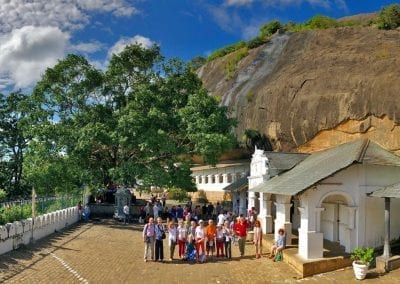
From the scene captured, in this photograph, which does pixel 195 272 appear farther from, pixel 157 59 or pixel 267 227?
pixel 157 59

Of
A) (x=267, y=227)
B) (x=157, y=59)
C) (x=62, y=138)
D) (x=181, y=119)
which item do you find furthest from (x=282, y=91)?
(x=62, y=138)

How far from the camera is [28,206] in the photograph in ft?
76.3

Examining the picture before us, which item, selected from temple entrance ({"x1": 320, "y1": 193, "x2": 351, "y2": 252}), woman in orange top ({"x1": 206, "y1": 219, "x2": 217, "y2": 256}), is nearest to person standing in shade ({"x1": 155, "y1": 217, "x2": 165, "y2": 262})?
woman in orange top ({"x1": 206, "y1": 219, "x2": 217, "y2": 256})

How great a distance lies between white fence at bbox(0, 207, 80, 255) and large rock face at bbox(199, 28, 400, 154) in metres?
15.5

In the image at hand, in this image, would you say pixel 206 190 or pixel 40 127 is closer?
pixel 40 127

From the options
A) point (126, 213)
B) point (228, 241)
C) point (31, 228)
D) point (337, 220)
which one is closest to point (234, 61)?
point (126, 213)

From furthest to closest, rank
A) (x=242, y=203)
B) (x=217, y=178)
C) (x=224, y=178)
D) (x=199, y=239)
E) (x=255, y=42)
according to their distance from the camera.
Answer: (x=255, y=42) → (x=217, y=178) → (x=224, y=178) → (x=242, y=203) → (x=199, y=239)

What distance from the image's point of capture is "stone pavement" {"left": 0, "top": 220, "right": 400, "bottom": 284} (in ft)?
49.8

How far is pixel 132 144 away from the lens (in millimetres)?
32656

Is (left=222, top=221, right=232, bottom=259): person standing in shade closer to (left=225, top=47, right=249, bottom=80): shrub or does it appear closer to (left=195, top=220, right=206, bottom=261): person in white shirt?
(left=195, top=220, right=206, bottom=261): person in white shirt

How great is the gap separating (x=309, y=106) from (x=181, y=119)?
28.8 ft

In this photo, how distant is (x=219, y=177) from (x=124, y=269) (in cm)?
2878

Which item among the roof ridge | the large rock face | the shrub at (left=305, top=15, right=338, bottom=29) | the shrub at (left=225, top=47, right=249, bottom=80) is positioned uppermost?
the shrub at (left=305, top=15, right=338, bottom=29)

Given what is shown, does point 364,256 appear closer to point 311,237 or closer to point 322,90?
point 311,237
